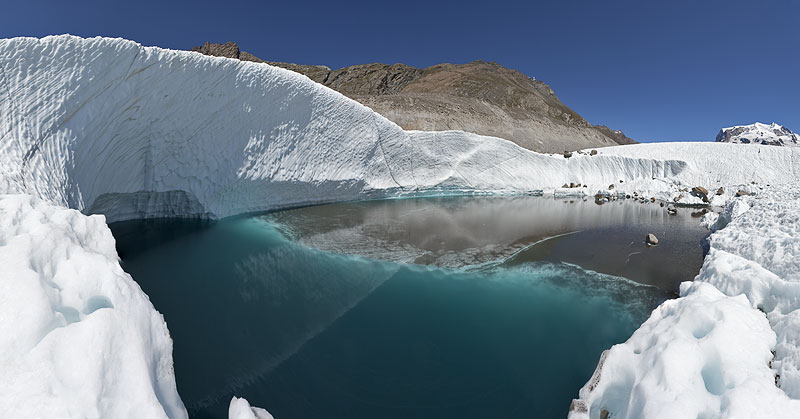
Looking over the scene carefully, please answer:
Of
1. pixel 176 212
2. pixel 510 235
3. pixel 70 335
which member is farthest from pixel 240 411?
pixel 176 212

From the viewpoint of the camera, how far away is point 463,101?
67.6 feet

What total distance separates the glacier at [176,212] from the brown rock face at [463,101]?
22.7ft

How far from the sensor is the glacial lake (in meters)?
2.18

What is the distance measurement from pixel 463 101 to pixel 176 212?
1760cm

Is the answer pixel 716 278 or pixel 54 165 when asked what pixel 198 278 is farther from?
pixel 716 278

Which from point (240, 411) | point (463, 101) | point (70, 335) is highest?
point (463, 101)

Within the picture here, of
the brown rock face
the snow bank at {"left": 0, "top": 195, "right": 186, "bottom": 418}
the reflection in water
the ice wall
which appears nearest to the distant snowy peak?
the brown rock face

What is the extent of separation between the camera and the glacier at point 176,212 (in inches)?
49.8

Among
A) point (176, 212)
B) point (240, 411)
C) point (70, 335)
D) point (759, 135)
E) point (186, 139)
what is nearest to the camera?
point (70, 335)

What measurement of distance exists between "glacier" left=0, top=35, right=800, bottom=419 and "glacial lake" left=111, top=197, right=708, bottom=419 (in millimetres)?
583

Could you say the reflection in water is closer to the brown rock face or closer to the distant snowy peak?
the brown rock face

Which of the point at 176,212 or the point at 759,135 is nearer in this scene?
the point at 176,212

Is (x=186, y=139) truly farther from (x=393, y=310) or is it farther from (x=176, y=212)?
(x=393, y=310)

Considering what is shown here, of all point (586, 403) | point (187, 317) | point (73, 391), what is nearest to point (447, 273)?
point (586, 403)
